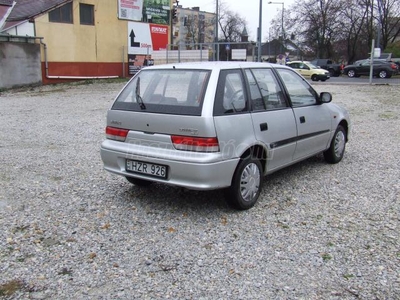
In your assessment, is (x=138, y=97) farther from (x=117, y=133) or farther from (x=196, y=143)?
(x=196, y=143)

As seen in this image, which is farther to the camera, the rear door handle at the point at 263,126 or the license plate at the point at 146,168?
the rear door handle at the point at 263,126

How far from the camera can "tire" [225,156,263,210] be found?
433 cm

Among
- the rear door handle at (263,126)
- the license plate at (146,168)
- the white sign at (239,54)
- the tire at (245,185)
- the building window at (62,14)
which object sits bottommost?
the tire at (245,185)

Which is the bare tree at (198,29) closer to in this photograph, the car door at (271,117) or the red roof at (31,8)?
the red roof at (31,8)

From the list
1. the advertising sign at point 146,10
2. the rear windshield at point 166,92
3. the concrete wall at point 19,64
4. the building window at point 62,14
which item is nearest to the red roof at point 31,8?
the building window at point 62,14

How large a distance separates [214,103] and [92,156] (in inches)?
143

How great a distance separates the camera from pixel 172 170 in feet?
13.6

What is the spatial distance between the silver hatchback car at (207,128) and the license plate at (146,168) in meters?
0.01

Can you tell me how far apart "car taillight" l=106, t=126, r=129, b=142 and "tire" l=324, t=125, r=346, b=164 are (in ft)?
10.9

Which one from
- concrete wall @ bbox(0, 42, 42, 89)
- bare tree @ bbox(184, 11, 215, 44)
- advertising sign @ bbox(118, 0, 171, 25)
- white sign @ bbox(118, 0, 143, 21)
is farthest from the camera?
bare tree @ bbox(184, 11, 215, 44)

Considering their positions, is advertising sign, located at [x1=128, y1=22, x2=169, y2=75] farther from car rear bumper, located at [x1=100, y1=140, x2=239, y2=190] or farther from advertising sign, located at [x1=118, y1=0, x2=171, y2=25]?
car rear bumper, located at [x1=100, y1=140, x2=239, y2=190]

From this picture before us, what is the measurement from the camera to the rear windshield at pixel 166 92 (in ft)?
13.8

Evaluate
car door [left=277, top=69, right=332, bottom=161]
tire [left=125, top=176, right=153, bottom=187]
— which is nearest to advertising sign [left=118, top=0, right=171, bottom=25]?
car door [left=277, top=69, right=332, bottom=161]

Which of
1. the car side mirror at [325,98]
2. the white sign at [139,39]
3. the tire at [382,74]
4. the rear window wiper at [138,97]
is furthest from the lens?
the tire at [382,74]
